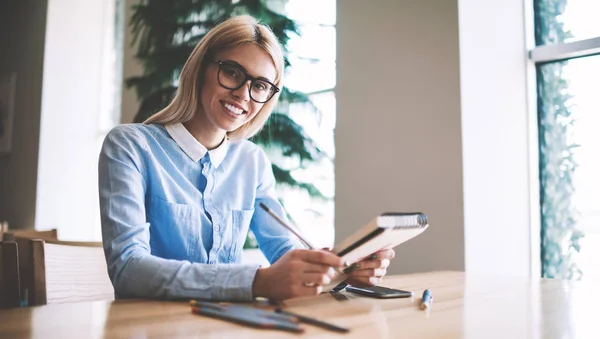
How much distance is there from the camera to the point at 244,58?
152cm

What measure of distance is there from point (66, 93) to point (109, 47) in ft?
2.02

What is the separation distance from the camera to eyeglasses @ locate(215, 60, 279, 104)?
4.95 ft

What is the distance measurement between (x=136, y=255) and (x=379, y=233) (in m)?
0.53

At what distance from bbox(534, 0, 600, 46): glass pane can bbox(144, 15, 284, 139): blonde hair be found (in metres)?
1.38

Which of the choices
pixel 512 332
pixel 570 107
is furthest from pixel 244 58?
pixel 570 107

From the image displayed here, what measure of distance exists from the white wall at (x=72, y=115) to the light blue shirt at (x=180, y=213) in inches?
137

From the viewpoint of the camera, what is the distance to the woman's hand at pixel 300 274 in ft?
3.33

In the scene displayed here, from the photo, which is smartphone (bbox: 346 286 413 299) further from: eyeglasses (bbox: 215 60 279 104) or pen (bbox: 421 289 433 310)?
eyeglasses (bbox: 215 60 279 104)

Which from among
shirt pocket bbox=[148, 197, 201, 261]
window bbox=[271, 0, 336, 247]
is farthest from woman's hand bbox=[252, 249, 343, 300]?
window bbox=[271, 0, 336, 247]

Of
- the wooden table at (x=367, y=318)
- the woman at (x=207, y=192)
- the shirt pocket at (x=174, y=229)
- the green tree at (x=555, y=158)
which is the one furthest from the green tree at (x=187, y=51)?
the wooden table at (x=367, y=318)

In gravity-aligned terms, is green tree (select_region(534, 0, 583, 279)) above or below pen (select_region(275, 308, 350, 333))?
above

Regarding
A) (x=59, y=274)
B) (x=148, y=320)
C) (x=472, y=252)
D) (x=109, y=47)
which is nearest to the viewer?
(x=148, y=320)

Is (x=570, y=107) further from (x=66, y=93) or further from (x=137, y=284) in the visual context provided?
(x=66, y=93)

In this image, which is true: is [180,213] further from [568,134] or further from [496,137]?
[568,134]
